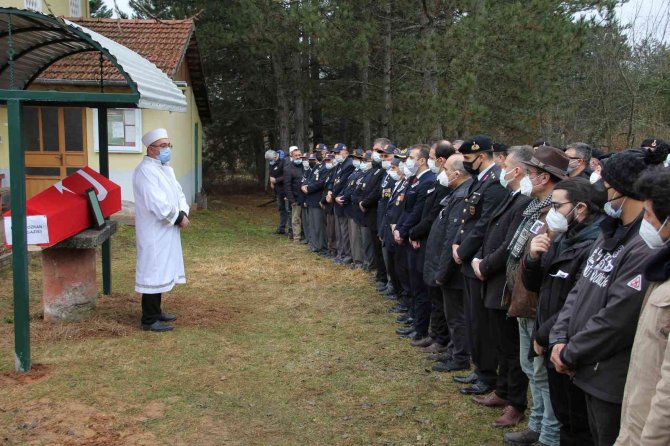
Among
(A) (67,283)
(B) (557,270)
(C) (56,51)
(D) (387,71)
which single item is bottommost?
(A) (67,283)

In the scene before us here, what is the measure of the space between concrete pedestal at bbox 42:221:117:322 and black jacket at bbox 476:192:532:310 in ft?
13.6

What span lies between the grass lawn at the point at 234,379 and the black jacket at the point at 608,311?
1666mm

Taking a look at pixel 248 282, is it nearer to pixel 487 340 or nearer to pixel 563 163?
pixel 487 340

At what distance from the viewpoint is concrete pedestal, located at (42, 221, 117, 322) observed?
23.3ft

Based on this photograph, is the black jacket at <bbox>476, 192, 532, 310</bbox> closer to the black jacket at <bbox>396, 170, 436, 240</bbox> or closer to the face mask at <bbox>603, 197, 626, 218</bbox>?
the face mask at <bbox>603, 197, 626, 218</bbox>

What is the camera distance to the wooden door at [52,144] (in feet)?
50.2

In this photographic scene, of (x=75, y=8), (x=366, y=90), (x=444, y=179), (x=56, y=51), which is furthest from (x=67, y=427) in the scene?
(x=366, y=90)

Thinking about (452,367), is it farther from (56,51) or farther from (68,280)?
(56,51)

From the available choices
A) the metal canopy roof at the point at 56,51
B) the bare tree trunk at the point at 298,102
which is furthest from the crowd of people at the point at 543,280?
the bare tree trunk at the point at 298,102

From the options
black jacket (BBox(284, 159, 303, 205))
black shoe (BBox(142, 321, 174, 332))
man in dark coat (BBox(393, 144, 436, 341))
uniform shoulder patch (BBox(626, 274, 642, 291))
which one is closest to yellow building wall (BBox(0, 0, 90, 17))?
black jacket (BBox(284, 159, 303, 205))

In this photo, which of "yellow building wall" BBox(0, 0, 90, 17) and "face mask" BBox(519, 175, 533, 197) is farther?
"yellow building wall" BBox(0, 0, 90, 17)

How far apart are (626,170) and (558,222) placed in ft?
2.40

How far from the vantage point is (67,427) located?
4801mm

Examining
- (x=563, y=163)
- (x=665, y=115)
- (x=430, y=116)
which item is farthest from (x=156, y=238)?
(x=665, y=115)
